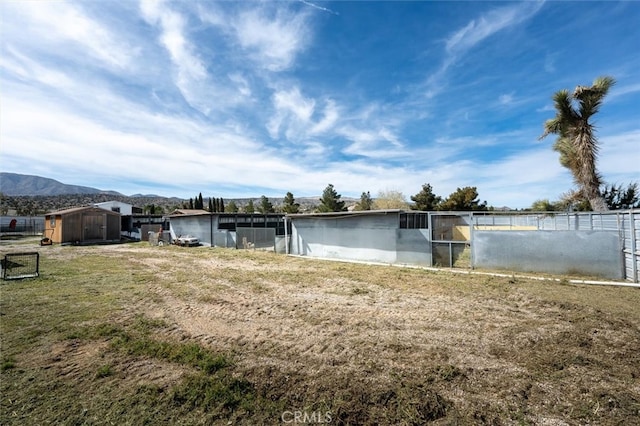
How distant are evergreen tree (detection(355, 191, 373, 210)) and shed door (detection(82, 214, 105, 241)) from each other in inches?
1322

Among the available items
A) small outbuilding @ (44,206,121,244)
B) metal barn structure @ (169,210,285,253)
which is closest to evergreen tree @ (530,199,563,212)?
metal barn structure @ (169,210,285,253)

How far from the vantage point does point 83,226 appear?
25.2m

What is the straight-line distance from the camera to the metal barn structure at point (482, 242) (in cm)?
987

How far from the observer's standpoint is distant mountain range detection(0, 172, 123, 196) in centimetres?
14651

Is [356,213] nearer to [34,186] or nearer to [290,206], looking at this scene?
[290,206]

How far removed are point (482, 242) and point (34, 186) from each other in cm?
22443

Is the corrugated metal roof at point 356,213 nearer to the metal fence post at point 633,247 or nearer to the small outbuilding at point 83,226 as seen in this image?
the metal fence post at point 633,247

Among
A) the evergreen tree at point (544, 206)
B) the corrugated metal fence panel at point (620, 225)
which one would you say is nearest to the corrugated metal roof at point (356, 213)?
the corrugated metal fence panel at point (620, 225)

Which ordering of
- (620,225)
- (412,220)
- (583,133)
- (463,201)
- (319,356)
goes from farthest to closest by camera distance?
(463,201) → (412,220) → (583,133) → (620,225) → (319,356)

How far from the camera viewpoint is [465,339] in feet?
16.0

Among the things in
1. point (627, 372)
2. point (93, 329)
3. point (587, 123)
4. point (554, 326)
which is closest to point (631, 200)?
point (587, 123)

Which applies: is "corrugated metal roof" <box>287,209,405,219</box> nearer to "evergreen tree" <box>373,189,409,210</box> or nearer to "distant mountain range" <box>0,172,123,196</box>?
"evergreen tree" <box>373,189,409,210</box>

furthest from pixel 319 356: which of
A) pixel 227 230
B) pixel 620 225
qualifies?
pixel 227 230

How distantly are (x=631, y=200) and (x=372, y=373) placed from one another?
2143 centimetres
